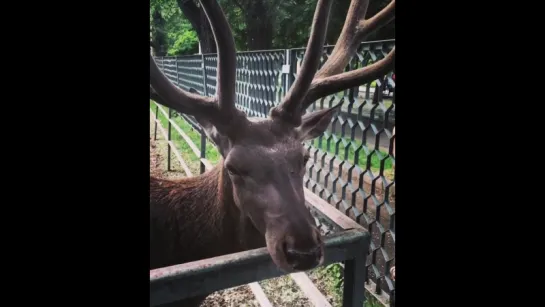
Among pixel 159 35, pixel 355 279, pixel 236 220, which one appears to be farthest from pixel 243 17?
pixel 355 279

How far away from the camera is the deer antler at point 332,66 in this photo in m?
0.87

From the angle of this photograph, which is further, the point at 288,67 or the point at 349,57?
the point at 288,67

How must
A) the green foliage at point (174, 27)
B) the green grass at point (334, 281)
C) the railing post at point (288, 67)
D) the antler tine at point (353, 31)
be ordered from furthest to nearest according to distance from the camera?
the railing post at point (288, 67)
the green grass at point (334, 281)
the antler tine at point (353, 31)
the green foliage at point (174, 27)

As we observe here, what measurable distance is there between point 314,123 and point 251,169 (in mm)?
261

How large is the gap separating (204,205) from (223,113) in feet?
0.97

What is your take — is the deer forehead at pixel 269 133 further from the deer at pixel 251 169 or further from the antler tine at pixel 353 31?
the antler tine at pixel 353 31

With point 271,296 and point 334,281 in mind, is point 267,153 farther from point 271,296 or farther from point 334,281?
point 334,281

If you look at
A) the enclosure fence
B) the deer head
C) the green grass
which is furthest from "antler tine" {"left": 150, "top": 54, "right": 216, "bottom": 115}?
the green grass

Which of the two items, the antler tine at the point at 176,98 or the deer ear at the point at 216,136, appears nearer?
the antler tine at the point at 176,98

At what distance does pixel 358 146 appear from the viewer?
5.16 feet

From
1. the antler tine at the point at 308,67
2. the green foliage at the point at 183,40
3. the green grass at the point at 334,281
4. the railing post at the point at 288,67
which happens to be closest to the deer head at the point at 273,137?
the antler tine at the point at 308,67
